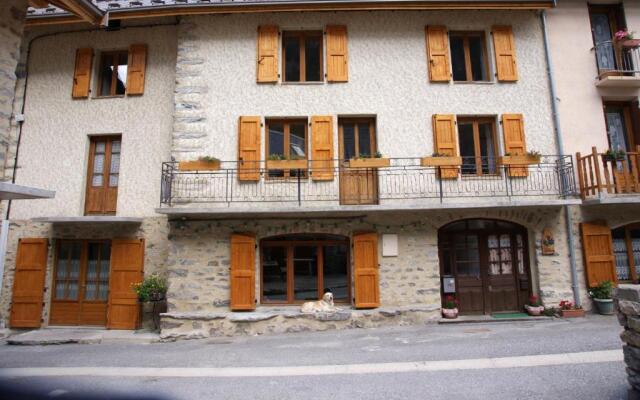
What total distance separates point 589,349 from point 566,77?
6.80 meters

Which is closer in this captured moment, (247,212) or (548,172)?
(247,212)

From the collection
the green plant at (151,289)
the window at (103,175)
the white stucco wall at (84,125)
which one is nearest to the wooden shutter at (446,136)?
the white stucco wall at (84,125)

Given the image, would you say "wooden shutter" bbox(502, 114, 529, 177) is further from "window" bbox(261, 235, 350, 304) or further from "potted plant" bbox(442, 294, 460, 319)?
"window" bbox(261, 235, 350, 304)

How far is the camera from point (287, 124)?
938 centimetres

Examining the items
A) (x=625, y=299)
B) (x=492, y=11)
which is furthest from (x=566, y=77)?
(x=625, y=299)

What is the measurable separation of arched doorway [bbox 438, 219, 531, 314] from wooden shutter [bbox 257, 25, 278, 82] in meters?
5.70

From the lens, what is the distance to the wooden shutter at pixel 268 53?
9.26m

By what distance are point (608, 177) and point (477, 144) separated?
297 centimetres

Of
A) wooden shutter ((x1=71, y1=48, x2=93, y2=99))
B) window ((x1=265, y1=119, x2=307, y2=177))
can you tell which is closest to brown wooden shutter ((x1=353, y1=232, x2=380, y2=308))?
window ((x1=265, y1=119, x2=307, y2=177))

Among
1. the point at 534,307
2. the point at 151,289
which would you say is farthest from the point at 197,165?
the point at 534,307

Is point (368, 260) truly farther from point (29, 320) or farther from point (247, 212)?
point (29, 320)

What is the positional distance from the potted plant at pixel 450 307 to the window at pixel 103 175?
8.47m

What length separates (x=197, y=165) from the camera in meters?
8.48

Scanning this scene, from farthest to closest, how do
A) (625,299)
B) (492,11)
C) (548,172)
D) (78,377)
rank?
(492,11) → (548,172) → (78,377) → (625,299)
